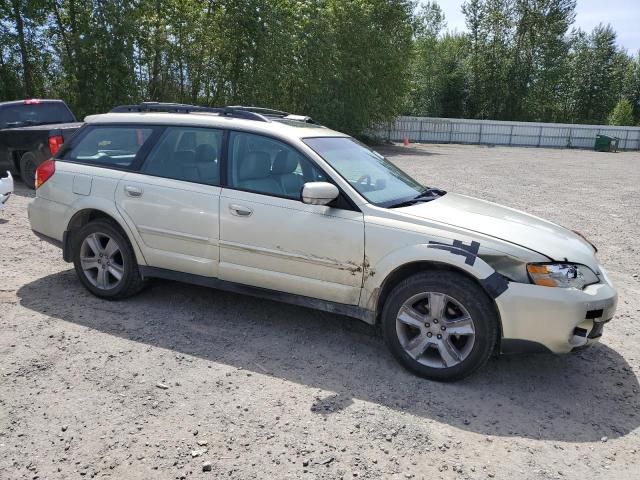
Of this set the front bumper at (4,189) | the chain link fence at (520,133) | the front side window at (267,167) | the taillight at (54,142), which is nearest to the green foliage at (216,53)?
the taillight at (54,142)

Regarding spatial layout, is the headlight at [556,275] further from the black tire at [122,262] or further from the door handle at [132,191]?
the black tire at [122,262]

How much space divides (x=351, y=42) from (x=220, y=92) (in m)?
7.81

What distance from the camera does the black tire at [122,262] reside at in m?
Result: 4.73

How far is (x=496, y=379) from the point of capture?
3816mm

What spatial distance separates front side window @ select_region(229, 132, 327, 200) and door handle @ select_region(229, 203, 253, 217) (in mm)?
161

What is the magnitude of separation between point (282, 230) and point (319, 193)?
1.48 ft

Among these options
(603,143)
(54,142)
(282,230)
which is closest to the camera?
(282,230)

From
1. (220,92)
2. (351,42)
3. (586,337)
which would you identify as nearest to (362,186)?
(586,337)

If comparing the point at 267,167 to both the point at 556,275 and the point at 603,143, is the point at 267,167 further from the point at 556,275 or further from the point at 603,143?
the point at 603,143

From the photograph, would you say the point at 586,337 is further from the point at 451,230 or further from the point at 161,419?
the point at 161,419

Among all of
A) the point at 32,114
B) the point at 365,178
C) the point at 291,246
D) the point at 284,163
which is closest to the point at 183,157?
the point at 284,163

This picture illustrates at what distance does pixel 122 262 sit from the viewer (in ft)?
15.8

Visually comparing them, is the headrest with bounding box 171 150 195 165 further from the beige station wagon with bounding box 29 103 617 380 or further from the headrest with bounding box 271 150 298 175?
the headrest with bounding box 271 150 298 175

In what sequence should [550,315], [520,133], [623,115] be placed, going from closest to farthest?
[550,315], [520,133], [623,115]
